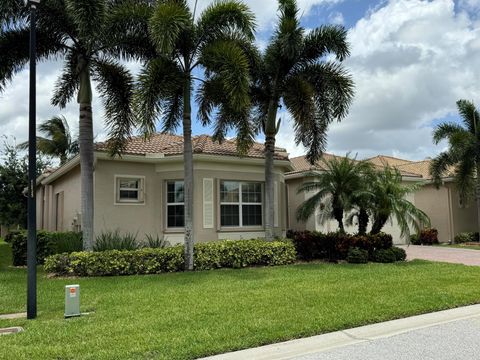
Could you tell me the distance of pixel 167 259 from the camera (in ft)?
43.9

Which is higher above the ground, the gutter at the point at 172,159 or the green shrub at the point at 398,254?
the gutter at the point at 172,159

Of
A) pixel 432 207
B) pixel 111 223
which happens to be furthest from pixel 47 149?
pixel 432 207

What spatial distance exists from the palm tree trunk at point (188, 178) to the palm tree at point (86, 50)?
1990 mm

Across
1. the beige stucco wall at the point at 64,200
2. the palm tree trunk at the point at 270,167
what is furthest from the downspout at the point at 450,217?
the beige stucco wall at the point at 64,200

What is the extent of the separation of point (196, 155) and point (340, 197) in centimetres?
537

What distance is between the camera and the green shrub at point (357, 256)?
598 inches

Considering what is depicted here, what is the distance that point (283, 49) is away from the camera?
→ 1504 cm

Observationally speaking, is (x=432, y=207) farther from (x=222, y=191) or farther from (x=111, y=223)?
(x=111, y=223)

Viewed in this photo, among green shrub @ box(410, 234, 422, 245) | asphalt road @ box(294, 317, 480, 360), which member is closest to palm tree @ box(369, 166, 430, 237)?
asphalt road @ box(294, 317, 480, 360)

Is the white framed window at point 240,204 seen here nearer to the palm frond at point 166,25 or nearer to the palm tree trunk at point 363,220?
the palm tree trunk at point 363,220

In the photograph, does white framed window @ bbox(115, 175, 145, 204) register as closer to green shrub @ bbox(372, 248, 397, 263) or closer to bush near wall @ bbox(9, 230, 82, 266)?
bush near wall @ bbox(9, 230, 82, 266)

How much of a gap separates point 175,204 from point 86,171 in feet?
16.1

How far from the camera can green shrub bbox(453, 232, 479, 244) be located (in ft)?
83.9

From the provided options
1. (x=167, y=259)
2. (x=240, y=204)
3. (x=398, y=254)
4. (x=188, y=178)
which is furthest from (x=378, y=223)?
(x=167, y=259)
